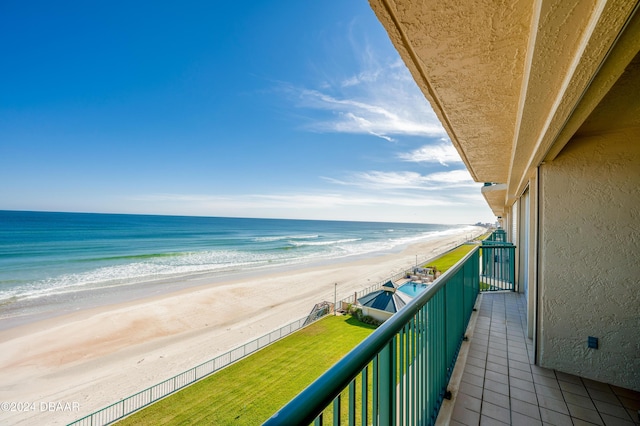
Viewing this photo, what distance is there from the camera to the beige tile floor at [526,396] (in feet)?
7.33

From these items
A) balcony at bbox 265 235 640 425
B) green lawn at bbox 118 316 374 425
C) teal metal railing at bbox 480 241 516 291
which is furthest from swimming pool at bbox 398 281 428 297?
balcony at bbox 265 235 640 425

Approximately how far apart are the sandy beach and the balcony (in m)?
8.84

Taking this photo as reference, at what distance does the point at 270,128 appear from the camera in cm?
3634

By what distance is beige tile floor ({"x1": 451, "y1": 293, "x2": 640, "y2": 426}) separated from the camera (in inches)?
88.0

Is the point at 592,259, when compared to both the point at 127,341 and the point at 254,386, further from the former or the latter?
the point at 127,341

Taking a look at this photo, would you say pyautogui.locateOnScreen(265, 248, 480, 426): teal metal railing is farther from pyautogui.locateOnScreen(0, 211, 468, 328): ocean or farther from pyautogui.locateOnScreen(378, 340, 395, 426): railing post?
pyautogui.locateOnScreen(0, 211, 468, 328): ocean

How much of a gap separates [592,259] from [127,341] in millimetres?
14510

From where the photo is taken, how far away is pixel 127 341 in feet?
35.6

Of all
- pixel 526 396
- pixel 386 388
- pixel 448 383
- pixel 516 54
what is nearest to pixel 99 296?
pixel 448 383

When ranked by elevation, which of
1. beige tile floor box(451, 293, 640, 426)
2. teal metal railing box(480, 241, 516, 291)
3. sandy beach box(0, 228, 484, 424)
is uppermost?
teal metal railing box(480, 241, 516, 291)

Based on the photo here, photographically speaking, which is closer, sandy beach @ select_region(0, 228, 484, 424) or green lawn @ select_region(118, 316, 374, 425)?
green lawn @ select_region(118, 316, 374, 425)

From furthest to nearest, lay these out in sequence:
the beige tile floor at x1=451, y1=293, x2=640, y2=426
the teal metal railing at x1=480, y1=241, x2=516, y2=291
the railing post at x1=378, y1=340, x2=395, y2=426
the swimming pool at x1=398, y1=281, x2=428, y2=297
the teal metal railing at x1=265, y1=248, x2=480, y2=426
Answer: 1. the swimming pool at x1=398, y1=281, x2=428, y2=297
2. the teal metal railing at x1=480, y1=241, x2=516, y2=291
3. the beige tile floor at x1=451, y1=293, x2=640, y2=426
4. the railing post at x1=378, y1=340, x2=395, y2=426
5. the teal metal railing at x1=265, y1=248, x2=480, y2=426

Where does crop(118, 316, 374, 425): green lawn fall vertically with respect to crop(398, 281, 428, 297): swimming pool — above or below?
below

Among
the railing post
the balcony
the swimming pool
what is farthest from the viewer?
the swimming pool
